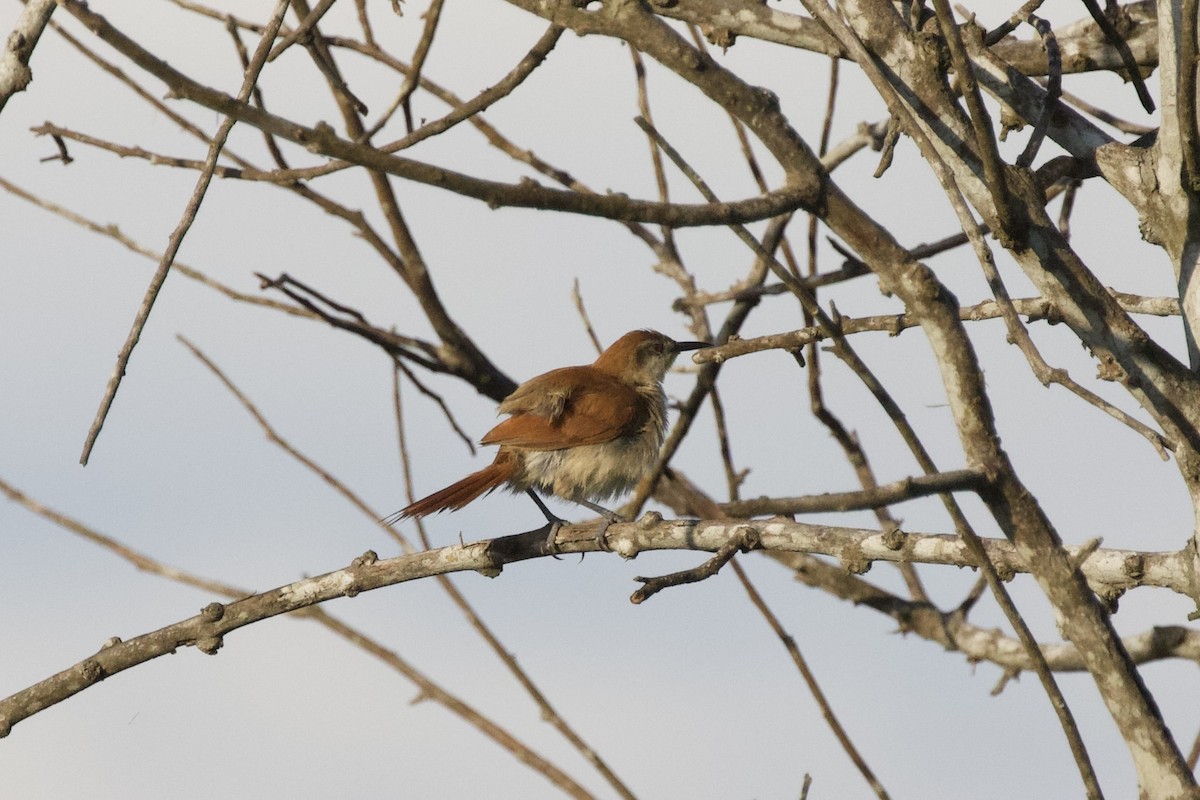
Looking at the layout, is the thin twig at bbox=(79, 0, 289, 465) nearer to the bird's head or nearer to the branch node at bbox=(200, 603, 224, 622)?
the branch node at bbox=(200, 603, 224, 622)

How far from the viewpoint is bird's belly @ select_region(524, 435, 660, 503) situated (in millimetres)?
5008

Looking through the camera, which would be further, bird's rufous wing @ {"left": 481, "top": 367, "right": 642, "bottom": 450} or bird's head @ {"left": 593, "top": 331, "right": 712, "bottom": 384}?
bird's head @ {"left": 593, "top": 331, "right": 712, "bottom": 384}

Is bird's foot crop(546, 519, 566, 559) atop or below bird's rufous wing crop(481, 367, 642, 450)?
below

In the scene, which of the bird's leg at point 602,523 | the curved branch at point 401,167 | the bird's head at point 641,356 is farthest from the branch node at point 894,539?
the bird's head at point 641,356

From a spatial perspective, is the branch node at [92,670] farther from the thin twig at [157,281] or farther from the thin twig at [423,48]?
the thin twig at [423,48]

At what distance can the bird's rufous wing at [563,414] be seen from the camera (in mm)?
4902

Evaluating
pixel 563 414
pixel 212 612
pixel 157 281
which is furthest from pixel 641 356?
pixel 157 281

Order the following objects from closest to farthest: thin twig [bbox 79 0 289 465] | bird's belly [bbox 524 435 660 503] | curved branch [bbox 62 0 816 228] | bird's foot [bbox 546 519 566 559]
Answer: curved branch [bbox 62 0 816 228]
thin twig [bbox 79 0 289 465]
bird's foot [bbox 546 519 566 559]
bird's belly [bbox 524 435 660 503]

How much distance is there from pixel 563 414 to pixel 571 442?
0.13 meters

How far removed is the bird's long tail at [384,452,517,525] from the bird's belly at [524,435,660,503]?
0.13 m

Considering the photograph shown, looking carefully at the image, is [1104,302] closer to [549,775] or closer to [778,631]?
[778,631]

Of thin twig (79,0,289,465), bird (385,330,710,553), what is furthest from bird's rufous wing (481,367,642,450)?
thin twig (79,0,289,465)

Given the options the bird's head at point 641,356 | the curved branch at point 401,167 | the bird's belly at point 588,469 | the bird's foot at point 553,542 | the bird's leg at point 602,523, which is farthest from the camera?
the bird's head at point 641,356

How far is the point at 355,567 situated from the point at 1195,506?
2074mm
